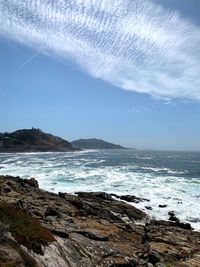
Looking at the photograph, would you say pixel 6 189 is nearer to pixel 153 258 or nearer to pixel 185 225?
pixel 185 225

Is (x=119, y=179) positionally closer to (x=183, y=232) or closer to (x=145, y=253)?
(x=183, y=232)

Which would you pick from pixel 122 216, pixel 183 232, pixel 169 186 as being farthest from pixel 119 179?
pixel 183 232

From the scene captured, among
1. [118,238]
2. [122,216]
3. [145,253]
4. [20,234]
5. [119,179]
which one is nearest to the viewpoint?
[20,234]

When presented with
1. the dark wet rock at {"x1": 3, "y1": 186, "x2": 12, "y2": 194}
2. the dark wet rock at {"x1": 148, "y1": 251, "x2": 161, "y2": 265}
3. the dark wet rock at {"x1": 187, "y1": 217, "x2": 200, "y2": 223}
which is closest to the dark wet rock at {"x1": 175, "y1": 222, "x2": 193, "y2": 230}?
the dark wet rock at {"x1": 187, "y1": 217, "x2": 200, "y2": 223}

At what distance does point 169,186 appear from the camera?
47281mm

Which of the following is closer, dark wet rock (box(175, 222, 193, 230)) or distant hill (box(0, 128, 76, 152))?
dark wet rock (box(175, 222, 193, 230))

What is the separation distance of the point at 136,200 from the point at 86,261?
2423cm

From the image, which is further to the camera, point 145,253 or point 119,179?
point 119,179

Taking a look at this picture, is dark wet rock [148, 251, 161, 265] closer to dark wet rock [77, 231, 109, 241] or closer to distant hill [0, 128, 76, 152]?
dark wet rock [77, 231, 109, 241]

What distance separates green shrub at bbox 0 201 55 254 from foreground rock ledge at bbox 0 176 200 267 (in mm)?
66

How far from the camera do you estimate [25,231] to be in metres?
10.4

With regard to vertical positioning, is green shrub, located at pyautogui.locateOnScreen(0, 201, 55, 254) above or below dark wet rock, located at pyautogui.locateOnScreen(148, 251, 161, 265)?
above

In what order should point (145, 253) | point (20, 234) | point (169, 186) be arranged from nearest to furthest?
point (20, 234), point (145, 253), point (169, 186)

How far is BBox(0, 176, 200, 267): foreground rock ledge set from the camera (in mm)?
9672
